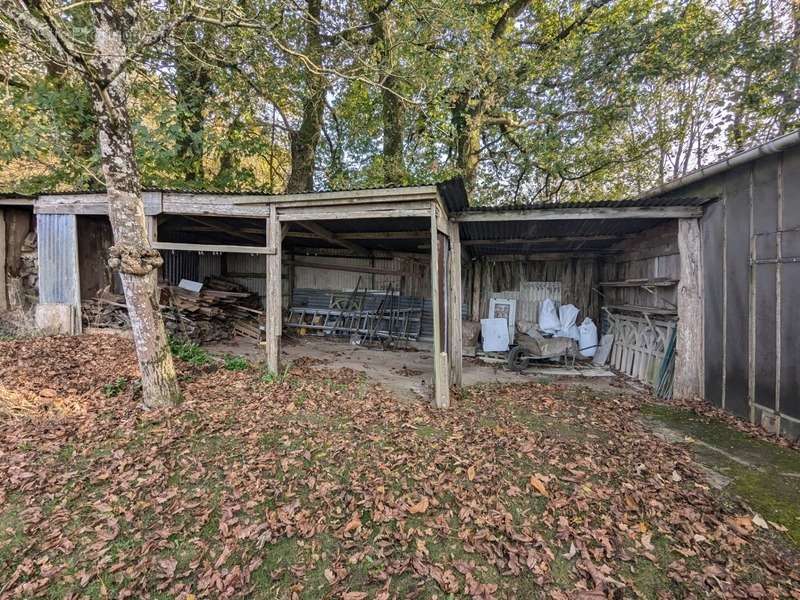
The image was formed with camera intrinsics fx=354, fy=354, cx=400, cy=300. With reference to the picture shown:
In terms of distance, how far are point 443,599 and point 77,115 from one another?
1088 cm

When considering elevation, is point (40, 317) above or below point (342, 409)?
above

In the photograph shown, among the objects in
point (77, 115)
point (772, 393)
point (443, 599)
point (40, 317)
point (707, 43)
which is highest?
point (707, 43)

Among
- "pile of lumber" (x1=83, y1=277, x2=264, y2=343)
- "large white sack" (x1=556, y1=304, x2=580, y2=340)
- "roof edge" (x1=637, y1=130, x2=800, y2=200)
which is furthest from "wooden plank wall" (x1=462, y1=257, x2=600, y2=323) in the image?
"pile of lumber" (x1=83, y1=277, x2=264, y2=343)

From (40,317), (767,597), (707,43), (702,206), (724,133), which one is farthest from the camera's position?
(724,133)

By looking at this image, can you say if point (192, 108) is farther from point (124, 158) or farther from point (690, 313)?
point (690, 313)

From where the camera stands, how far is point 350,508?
2.67m

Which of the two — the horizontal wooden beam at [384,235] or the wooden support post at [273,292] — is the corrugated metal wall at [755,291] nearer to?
the horizontal wooden beam at [384,235]

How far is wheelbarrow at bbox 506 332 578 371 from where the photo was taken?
7129mm

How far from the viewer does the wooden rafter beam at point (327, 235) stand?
6305 millimetres

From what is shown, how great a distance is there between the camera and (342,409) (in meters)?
4.46

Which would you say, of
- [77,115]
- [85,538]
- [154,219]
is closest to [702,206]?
[85,538]

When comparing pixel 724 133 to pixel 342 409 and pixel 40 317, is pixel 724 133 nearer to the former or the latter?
pixel 342 409

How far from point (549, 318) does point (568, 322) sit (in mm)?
419

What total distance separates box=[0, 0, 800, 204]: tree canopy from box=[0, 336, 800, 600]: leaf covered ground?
17.1 ft
